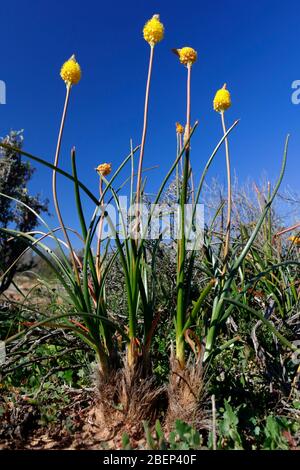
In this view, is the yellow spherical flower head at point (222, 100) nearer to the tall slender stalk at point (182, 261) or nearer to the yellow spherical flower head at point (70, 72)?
the tall slender stalk at point (182, 261)

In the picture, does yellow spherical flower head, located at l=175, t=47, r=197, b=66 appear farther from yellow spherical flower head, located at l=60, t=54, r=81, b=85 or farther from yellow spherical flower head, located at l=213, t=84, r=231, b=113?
yellow spherical flower head, located at l=60, t=54, r=81, b=85

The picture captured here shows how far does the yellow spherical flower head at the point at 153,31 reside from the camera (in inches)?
37.3

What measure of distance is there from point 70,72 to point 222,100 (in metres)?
0.44

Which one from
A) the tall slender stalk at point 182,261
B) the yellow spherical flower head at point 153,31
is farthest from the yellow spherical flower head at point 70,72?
the tall slender stalk at point 182,261

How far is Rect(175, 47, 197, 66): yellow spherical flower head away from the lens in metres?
1.00

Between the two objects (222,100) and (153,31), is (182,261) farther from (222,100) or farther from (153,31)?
(153,31)

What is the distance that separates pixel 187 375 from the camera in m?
0.93

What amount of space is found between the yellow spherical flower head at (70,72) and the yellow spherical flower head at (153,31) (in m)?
0.21

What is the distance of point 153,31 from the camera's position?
95cm

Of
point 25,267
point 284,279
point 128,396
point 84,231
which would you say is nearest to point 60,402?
point 128,396

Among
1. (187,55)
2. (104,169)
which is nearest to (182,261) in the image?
(104,169)
